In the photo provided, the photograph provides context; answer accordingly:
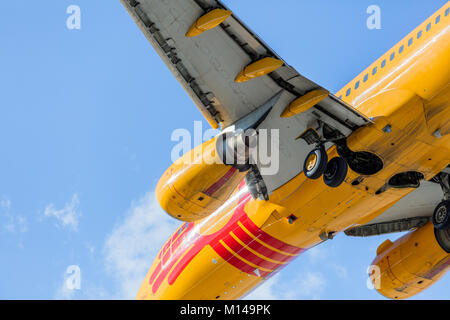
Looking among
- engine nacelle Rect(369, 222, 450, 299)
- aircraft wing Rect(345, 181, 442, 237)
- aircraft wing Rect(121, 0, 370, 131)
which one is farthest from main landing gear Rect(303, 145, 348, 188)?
aircraft wing Rect(345, 181, 442, 237)

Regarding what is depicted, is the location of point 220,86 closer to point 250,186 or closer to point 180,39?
point 180,39

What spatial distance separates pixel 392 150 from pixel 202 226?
7.89 meters

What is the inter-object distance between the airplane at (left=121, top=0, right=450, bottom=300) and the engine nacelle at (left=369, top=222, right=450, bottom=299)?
0.04 metres

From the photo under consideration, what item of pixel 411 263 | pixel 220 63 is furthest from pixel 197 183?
pixel 411 263

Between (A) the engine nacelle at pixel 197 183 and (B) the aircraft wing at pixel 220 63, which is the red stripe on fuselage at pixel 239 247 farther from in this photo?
(B) the aircraft wing at pixel 220 63

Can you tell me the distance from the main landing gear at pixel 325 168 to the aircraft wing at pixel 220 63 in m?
0.85

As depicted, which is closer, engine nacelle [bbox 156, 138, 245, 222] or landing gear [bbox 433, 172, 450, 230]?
engine nacelle [bbox 156, 138, 245, 222]

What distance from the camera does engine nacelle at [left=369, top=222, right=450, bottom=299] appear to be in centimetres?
2078

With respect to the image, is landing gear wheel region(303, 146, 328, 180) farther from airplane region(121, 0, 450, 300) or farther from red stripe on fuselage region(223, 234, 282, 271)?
red stripe on fuselage region(223, 234, 282, 271)

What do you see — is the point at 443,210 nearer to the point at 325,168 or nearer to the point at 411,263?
the point at 411,263

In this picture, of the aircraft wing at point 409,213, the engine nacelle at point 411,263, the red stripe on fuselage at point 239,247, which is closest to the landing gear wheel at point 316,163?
the red stripe on fuselage at point 239,247

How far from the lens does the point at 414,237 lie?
71.2 feet

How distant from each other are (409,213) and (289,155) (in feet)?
20.9

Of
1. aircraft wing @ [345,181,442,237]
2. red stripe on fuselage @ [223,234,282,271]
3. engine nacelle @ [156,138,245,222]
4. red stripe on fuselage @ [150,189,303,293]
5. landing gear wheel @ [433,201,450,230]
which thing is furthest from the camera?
aircraft wing @ [345,181,442,237]
